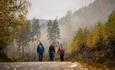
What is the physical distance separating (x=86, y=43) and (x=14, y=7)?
356ft

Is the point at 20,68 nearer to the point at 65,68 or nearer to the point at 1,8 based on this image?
the point at 65,68

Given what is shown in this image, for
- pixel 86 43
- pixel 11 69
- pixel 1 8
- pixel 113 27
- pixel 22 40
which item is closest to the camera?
pixel 11 69

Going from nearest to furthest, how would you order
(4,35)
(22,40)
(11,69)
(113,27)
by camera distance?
(11,69) → (4,35) → (113,27) → (22,40)

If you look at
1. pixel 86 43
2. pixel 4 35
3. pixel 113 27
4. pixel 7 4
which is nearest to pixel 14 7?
pixel 7 4

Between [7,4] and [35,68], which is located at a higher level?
→ [7,4]

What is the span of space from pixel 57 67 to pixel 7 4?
10.1 metres

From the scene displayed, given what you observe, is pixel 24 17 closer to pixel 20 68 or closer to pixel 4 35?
pixel 4 35

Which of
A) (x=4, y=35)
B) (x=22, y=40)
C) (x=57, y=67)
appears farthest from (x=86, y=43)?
(x=57, y=67)

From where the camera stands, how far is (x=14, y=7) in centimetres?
3581

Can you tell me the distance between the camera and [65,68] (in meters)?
26.6

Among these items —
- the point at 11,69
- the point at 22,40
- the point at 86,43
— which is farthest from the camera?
the point at 22,40

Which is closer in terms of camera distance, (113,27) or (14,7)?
(14,7)

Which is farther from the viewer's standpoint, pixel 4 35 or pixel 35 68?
pixel 4 35

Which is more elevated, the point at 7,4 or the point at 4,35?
the point at 7,4
